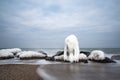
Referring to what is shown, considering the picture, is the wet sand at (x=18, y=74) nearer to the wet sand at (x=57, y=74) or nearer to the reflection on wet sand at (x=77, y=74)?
the wet sand at (x=57, y=74)

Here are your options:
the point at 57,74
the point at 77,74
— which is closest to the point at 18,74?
the point at 57,74

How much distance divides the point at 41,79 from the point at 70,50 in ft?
34.9

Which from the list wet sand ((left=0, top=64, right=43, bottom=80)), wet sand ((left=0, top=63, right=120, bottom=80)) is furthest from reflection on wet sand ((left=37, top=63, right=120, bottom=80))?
wet sand ((left=0, top=64, right=43, bottom=80))

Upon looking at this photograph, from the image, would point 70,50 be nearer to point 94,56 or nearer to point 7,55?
point 94,56

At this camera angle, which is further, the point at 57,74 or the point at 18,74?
the point at 57,74

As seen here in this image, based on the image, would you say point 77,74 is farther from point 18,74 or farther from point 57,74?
→ point 18,74

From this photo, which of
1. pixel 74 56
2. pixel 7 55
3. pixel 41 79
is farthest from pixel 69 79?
pixel 7 55

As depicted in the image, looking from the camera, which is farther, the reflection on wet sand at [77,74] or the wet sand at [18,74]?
the reflection on wet sand at [77,74]

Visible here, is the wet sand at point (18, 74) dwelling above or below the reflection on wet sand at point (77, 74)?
above

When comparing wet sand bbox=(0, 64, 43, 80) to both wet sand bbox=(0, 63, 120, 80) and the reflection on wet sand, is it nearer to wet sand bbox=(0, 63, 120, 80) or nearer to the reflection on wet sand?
wet sand bbox=(0, 63, 120, 80)

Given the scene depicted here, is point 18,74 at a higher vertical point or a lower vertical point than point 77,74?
higher

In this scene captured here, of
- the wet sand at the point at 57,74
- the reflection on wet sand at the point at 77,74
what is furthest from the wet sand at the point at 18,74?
the reflection on wet sand at the point at 77,74

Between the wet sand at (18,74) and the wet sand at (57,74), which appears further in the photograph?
the wet sand at (57,74)

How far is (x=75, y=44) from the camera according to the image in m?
17.5
